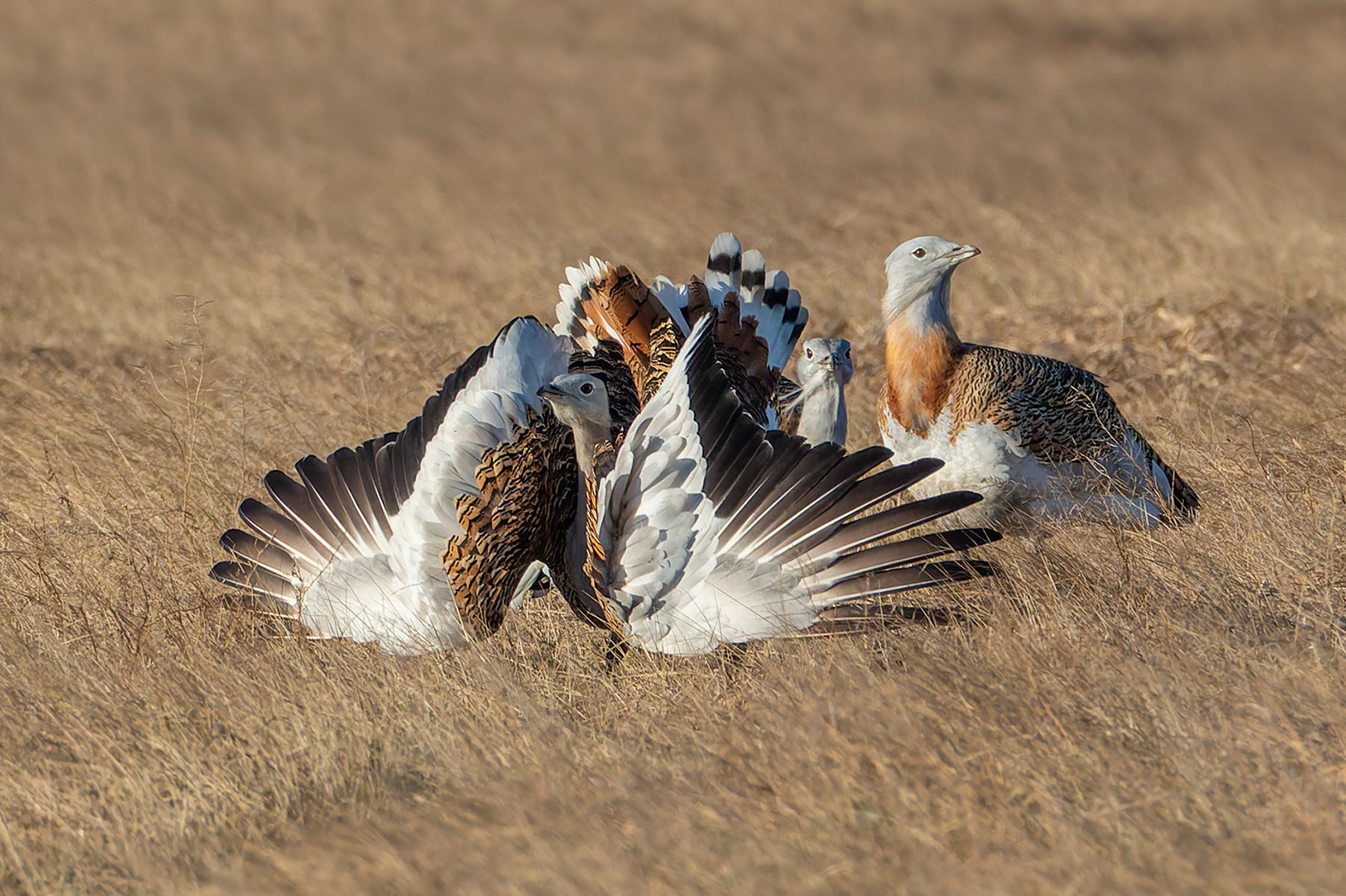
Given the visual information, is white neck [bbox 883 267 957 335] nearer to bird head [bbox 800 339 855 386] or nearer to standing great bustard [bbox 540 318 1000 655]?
bird head [bbox 800 339 855 386]

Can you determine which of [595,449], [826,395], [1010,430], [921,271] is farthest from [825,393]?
[595,449]

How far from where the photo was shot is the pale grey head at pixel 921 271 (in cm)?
491

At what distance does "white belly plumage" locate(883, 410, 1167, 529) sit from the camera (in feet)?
15.0

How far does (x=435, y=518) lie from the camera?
160 inches

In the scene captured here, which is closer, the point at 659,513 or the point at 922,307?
the point at 659,513

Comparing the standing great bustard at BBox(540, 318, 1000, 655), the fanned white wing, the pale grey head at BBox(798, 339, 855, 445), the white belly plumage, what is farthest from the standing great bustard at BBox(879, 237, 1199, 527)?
the fanned white wing

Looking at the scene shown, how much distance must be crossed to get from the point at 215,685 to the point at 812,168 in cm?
1163

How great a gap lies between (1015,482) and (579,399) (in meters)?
1.64

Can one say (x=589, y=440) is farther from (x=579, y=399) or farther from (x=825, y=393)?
(x=825, y=393)

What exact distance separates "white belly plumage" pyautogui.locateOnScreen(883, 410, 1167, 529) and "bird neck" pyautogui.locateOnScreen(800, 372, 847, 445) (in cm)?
74

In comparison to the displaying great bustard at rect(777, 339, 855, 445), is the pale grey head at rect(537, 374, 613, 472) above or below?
above

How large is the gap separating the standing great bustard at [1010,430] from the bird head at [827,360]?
0.54 m

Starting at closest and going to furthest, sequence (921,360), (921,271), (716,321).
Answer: (921,360)
(921,271)
(716,321)

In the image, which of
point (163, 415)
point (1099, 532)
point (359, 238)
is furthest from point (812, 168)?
point (1099, 532)
